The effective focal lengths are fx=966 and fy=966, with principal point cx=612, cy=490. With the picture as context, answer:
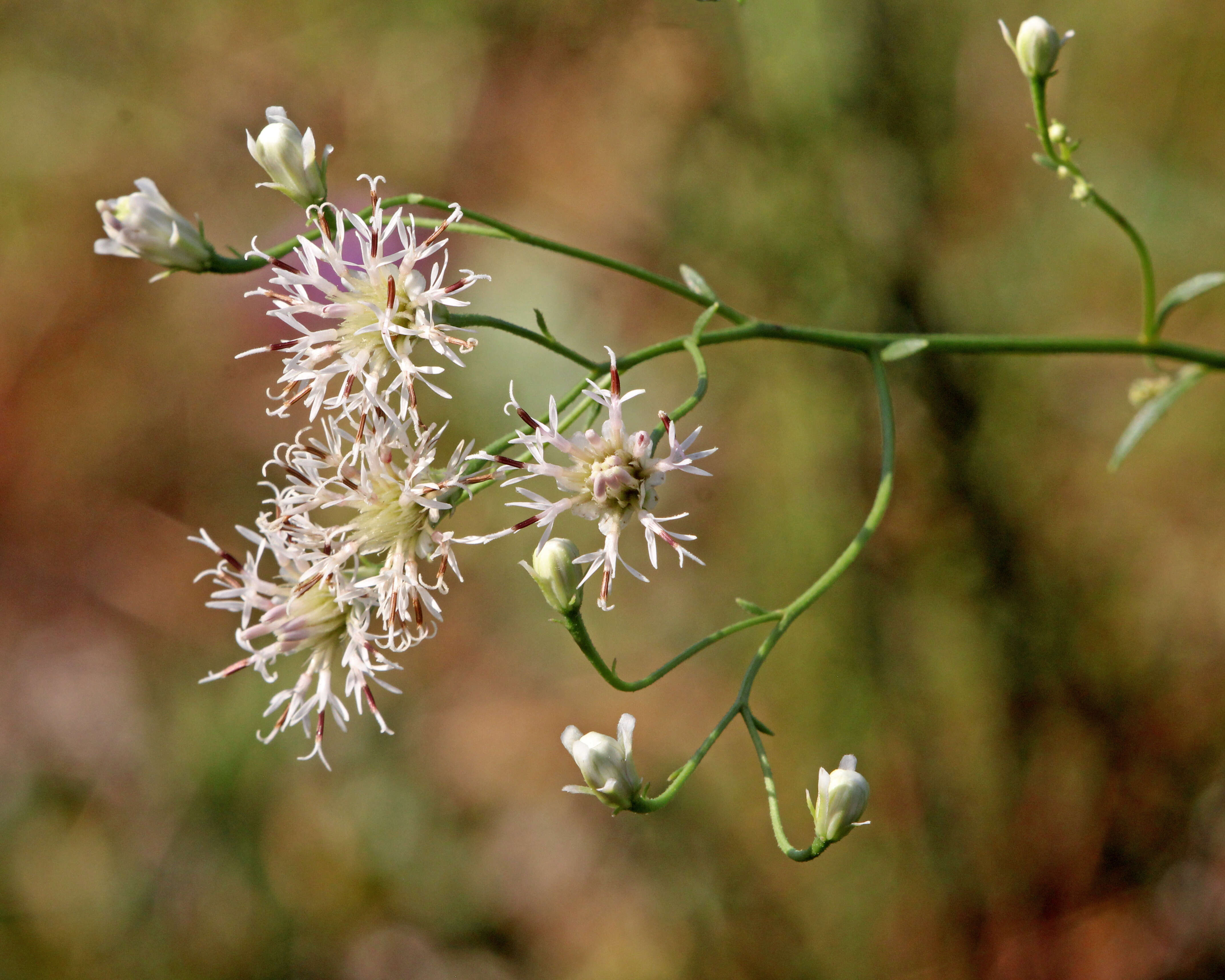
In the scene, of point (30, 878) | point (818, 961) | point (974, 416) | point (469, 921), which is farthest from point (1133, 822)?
point (30, 878)

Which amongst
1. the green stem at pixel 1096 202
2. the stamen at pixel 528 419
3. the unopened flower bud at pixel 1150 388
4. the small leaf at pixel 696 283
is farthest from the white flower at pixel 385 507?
the unopened flower bud at pixel 1150 388

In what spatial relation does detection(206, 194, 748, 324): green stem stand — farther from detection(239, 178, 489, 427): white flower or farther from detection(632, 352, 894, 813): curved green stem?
detection(632, 352, 894, 813): curved green stem

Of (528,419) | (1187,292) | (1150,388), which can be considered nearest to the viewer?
(528,419)

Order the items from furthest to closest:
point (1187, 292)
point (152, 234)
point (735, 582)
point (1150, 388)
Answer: point (735, 582)
point (1150, 388)
point (1187, 292)
point (152, 234)

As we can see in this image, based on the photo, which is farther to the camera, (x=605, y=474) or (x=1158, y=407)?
(x=1158, y=407)

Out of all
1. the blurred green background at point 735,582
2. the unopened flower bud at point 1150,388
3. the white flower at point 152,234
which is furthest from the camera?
the blurred green background at point 735,582

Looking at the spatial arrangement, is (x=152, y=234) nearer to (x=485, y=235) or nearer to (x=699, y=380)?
(x=485, y=235)

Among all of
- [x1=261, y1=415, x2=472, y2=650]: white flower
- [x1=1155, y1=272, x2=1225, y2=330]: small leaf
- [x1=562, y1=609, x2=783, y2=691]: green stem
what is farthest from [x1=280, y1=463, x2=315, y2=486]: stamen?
[x1=1155, y1=272, x2=1225, y2=330]: small leaf

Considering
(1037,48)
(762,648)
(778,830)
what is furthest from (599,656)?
(1037,48)

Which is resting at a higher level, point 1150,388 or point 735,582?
point 1150,388

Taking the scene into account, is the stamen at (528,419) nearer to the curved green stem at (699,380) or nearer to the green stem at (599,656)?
the curved green stem at (699,380)
